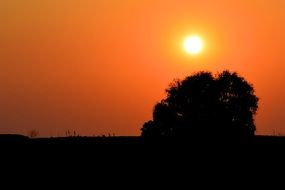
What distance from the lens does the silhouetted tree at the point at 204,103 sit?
89875 mm

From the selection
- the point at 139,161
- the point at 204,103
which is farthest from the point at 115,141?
the point at 204,103

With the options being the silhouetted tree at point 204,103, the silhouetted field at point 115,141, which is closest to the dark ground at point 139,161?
the silhouetted field at point 115,141

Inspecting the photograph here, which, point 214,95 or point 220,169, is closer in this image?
point 220,169

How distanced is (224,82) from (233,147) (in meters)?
58.3

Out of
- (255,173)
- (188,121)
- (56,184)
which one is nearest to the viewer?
(56,184)

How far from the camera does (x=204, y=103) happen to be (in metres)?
91.5

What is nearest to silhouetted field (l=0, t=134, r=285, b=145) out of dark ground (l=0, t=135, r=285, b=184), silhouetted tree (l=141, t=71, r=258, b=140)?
dark ground (l=0, t=135, r=285, b=184)

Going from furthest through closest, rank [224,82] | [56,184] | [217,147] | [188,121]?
[224,82] < [188,121] < [217,147] < [56,184]

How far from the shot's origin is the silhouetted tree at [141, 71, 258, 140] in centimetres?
8988

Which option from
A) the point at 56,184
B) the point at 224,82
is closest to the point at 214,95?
the point at 224,82

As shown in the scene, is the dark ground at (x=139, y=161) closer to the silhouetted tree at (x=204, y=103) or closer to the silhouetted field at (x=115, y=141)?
the silhouetted field at (x=115, y=141)

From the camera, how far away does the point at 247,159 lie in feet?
116

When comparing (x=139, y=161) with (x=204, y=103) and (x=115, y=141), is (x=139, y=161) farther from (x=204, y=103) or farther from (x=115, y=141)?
(x=204, y=103)

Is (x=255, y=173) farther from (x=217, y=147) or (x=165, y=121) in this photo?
(x=165, y=121)
